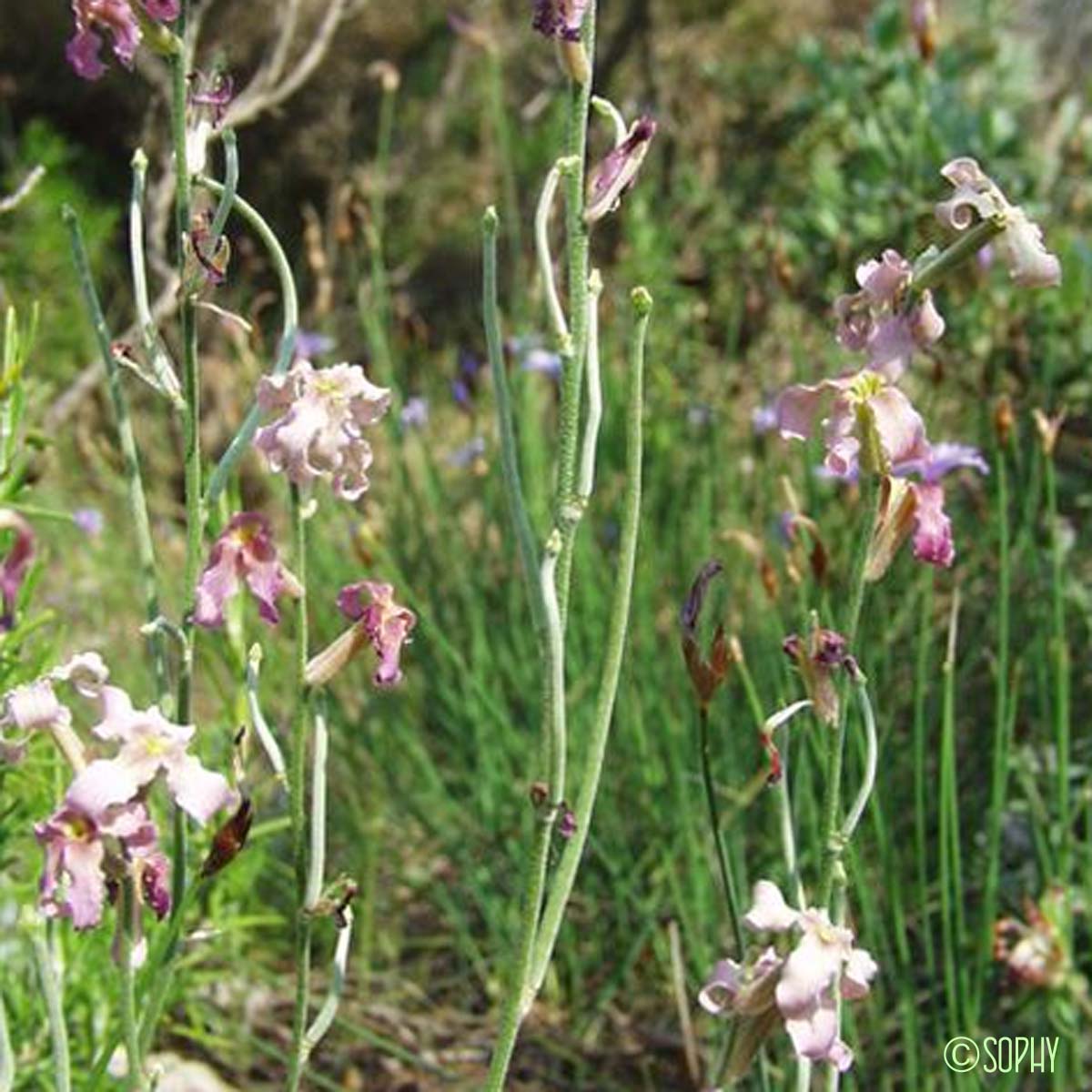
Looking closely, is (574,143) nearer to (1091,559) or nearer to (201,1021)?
(201,1021)

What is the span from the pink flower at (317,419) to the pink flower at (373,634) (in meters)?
0.07

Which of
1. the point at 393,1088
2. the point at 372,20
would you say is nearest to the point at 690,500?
the point at 393,1088

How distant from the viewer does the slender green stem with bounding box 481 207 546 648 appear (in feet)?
3.36

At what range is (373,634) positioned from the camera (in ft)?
3.50

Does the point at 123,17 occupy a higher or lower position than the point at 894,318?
higher

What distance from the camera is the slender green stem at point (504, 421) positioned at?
1.02 metres

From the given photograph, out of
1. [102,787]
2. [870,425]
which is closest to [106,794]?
[102,787]

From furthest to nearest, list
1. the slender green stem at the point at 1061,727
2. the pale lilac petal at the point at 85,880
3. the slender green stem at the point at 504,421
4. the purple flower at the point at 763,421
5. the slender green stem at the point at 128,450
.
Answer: the purple flower at the point at 763,421, the slender green stem at the point at 1061,727, the slender green stem at the point at 128,450, the slender green stem at the point at 504,421, the pale lilac petal at the point at 85,880

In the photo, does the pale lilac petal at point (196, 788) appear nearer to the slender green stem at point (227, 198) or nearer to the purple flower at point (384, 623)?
the purple flower at point (384, 623)

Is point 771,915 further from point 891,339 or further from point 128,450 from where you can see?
point 128,450

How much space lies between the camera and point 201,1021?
7.00ft

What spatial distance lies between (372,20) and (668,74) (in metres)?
1.08

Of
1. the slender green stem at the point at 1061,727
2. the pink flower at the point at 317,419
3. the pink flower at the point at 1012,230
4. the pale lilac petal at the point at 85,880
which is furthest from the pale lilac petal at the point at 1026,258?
the slender green stem at the point at 1061,727

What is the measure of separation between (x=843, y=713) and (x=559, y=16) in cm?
44
